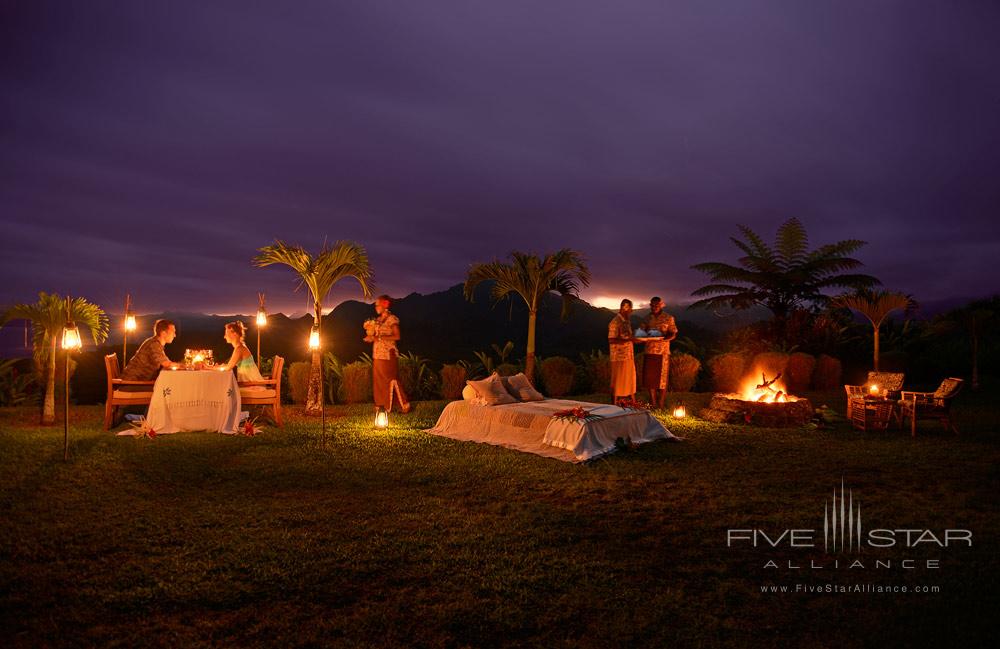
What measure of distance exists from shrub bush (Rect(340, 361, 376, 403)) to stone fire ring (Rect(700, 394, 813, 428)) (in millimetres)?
6940

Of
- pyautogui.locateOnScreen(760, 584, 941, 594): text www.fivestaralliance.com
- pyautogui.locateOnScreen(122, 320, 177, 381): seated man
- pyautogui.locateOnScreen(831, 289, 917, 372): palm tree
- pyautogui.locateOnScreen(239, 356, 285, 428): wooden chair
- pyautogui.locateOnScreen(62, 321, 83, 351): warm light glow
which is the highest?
pyautogui.locateOnScreen(831, 289, 917, 372): palm tree

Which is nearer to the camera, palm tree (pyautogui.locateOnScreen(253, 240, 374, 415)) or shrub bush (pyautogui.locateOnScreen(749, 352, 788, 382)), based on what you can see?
palm tree (pyautogui.locateOnScreen(253, 240, 374, 415))

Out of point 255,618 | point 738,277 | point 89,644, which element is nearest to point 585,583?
point 255,618

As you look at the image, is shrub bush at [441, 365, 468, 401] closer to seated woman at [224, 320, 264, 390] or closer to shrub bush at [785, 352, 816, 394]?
seated woman at [224, 320, 264, 390]

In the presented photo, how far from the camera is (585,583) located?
3553 millimetres

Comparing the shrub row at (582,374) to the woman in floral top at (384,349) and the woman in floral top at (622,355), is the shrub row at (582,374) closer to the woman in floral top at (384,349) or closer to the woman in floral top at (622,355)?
the woman in floral top at (384,349)

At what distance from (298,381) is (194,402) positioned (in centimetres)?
381

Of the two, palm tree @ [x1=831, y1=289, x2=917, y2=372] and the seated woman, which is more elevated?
palm tree @ [x1=831, y1=289, x2=917, y2=372]

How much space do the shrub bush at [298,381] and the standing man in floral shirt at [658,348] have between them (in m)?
6.90

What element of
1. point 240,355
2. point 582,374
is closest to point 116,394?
point 240,355

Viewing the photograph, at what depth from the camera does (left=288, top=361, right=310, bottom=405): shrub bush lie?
12.5 meters

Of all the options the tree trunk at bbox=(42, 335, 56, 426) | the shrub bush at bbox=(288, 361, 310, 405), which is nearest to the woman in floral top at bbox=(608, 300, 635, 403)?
the shrub bush at bbox=(288, 361, 310, 405)

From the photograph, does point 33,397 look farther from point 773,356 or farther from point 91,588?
point 773,356

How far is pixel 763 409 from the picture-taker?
9758 millimetres
